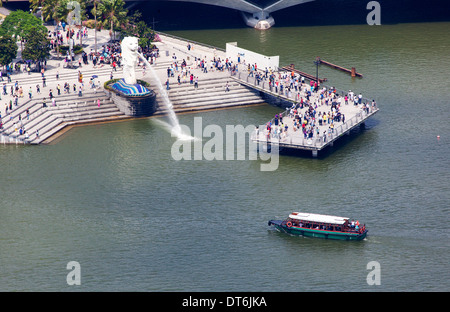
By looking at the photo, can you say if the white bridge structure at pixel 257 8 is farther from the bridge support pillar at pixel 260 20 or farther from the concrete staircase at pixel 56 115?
the concrete staircase at pixel 56 115

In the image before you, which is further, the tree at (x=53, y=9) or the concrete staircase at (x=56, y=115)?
the tree at (x=53, y=9)

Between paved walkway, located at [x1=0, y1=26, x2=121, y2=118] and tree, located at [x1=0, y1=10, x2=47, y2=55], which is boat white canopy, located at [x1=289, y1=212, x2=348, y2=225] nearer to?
paved walkway, located at [x1=0, y1=26, x2=121, y2=118]

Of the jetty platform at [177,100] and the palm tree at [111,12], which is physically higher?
the palm tree at [111,12]

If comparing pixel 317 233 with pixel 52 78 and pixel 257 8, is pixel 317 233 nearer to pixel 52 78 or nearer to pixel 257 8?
pixel 52 78

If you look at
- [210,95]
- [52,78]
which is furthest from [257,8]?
[52,78]

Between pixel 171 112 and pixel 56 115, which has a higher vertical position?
pixel 171 112

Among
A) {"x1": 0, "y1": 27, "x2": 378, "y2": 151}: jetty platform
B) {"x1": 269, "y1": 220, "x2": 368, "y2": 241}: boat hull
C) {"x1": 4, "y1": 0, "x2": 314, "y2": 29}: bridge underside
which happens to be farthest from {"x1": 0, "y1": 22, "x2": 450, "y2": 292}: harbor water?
{"x1": 4, "y1": 0, "x2": 314, "y2": 29}: bridge underside

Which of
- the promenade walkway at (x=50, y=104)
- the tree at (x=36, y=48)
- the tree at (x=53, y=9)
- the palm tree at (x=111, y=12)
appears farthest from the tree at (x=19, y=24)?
the palm tree at (x=111, y=12)
